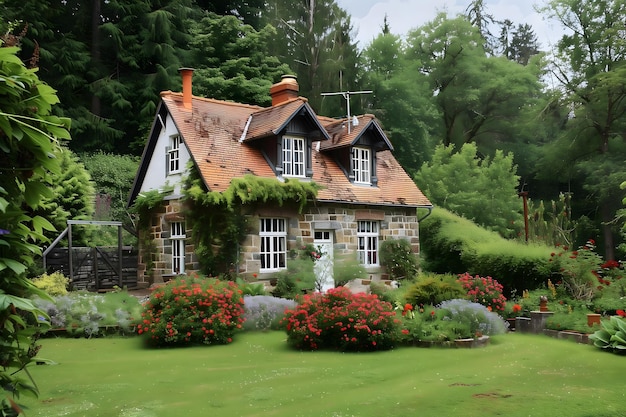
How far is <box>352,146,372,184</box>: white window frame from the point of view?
67.0ft

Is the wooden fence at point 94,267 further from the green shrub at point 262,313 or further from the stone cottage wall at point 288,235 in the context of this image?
the green shrub at point 262,313

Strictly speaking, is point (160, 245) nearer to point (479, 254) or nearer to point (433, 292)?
point (433, 292)

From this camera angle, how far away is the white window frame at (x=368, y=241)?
19719 millimetres

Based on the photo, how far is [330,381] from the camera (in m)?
7.88

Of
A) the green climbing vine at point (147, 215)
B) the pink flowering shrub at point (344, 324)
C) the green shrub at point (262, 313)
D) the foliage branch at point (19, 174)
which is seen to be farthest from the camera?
the green climbing vine at point (147, 215)

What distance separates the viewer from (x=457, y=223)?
74.2 ft

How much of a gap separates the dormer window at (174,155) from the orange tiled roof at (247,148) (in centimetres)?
72

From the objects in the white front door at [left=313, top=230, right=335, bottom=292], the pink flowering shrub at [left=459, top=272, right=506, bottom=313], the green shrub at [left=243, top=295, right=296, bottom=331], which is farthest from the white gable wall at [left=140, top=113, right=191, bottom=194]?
the pink flowering shrub at [left=459, top=272, right=506, bottom=313]

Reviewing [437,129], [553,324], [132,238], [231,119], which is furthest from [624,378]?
[437,129]

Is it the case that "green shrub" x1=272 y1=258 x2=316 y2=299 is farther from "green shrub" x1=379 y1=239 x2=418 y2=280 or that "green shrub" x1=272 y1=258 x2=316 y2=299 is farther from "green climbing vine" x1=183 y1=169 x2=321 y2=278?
"green shrub" x1=379 y1=239 x2=418 y2=280

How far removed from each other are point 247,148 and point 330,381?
38.7 ft

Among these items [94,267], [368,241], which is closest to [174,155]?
[94,267]

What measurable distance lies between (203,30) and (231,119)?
1372cm

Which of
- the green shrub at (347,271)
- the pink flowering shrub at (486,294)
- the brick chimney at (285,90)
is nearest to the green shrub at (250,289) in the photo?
the green shrub at (347,271)
